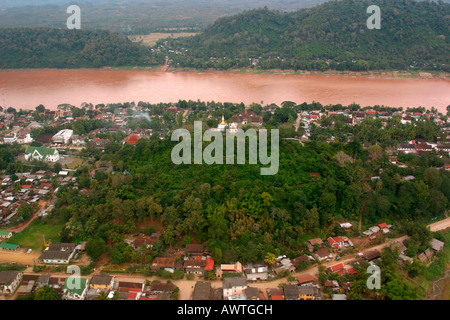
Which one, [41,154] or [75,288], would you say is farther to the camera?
[41,154]

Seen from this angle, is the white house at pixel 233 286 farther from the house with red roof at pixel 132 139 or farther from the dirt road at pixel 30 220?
the house with red roof at pixel 132 139

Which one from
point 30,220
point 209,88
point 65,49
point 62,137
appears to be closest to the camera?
point 30,220

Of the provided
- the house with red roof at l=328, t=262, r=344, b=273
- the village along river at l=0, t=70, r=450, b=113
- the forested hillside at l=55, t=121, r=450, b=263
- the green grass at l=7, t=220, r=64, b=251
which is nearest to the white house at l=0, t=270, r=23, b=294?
the green grass at l=7, t=220, r=64, b=251

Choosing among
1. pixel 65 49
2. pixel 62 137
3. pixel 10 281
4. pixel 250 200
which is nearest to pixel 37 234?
pixel 10 281

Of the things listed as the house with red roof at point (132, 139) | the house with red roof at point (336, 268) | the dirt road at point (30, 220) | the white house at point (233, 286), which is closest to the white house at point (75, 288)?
the white house at point (233, 286)

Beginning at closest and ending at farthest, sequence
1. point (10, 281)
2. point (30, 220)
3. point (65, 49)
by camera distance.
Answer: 1. point (10, 281)
2. point (30, 220)
3. point (65, 49)

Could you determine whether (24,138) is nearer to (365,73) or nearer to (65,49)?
(65,49)

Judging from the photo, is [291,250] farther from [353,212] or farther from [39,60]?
[39,60]
